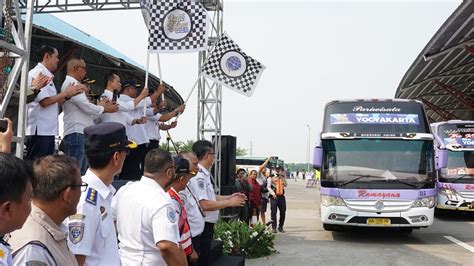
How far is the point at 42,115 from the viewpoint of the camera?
A: 5000 mm

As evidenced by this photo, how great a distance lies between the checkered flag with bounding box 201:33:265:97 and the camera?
29.4 feet

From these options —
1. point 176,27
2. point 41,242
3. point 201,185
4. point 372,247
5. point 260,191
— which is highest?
point 176,27

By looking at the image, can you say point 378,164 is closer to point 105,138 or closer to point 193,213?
point 193,213

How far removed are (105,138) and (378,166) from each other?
829 cm

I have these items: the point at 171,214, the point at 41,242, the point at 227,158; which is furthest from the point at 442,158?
the point at 41,242

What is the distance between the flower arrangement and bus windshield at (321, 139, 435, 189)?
218 centimetres

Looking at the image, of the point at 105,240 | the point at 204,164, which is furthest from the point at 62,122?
the point at 105,240

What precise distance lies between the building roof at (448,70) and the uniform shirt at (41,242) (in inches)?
559

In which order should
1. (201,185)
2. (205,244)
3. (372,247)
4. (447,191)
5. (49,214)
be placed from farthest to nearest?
(447,191)
(372,247)
(205,244)
(201,185)
(49,214)

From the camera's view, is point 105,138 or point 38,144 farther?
point 38,144

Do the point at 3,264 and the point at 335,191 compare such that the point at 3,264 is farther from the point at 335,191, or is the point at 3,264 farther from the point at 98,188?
the point at 335,191

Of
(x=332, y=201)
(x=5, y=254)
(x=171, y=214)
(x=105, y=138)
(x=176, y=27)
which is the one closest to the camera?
(x=5, y=254)

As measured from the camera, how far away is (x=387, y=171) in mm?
10008

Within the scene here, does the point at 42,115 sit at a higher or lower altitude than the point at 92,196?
higher
